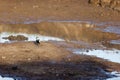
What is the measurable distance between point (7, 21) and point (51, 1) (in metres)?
4.60

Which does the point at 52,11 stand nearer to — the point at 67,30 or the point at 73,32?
the point at 67,30

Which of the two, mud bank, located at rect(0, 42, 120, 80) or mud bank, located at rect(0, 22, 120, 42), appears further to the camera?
mud bank, located at rect(0, 22, 120, 42)

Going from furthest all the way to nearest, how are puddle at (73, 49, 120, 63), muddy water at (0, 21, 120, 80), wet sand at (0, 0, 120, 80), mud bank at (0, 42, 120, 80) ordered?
1. muddy water at (0, 21, 120, 80)
2. puddle at (73, 49, 120, 63)
3. wet sand at (0, 0, 120, 80)
4. mud bank at (0, 42, 120, 80)

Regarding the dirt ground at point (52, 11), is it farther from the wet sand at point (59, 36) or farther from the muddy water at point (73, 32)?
the muddy water at point (73, 32)

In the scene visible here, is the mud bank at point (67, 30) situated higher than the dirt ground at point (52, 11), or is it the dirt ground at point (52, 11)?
the dirt ground at point (52, 11)

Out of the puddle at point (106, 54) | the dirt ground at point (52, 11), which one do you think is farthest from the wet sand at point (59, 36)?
the puddle at point (106, 54)

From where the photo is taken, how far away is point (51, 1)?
21328 mm

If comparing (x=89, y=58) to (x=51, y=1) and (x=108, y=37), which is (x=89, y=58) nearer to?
(x=108, y=37)

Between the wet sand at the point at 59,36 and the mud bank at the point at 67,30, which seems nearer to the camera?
the wet sand at the point at 59,36

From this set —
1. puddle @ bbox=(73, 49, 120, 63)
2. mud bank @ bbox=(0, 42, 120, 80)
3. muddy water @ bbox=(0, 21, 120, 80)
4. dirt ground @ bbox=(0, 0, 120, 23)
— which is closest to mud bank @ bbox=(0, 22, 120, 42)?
muddy water @ bbox=(0, 21, 120, 80)

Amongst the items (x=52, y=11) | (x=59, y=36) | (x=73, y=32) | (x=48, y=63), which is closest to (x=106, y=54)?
(x=48, y=63)

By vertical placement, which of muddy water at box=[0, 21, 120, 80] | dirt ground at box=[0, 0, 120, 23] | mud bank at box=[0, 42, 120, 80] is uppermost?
dirt ground at box=[0, 0, 120, 23]

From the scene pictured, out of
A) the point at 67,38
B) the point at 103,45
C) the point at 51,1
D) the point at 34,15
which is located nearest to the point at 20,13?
the point at 34,15

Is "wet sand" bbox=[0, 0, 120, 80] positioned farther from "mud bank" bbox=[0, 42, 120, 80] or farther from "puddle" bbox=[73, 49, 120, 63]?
"puddle" bbox=[73, 49, 120, 63]
